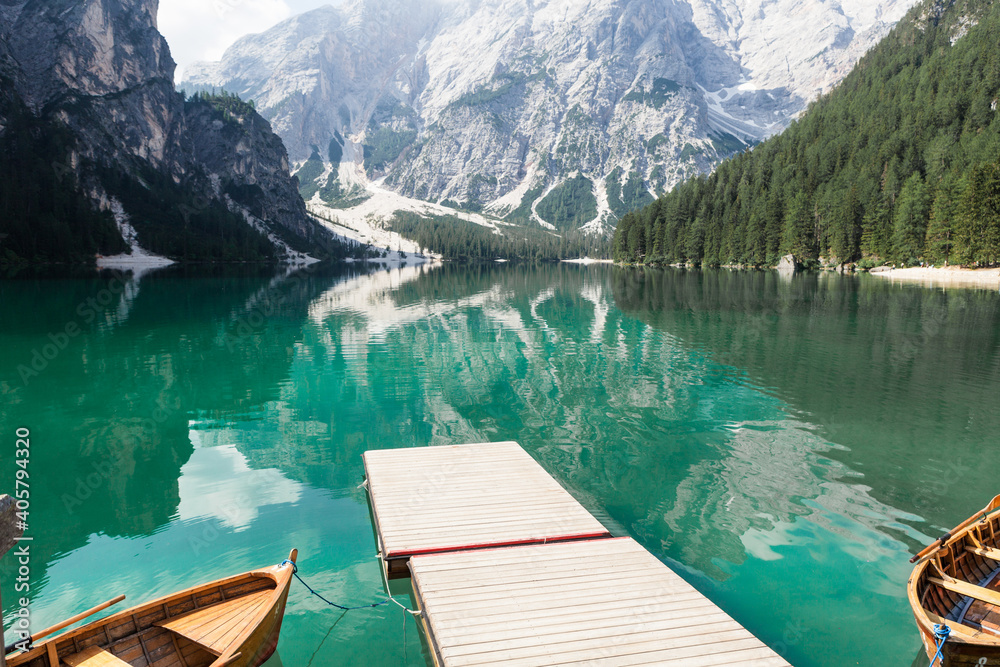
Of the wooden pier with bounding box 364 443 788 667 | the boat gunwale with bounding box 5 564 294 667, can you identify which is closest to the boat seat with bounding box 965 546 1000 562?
the wooden pier with bounding box 364 443 788 667

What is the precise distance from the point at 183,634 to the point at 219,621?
55 centimetres

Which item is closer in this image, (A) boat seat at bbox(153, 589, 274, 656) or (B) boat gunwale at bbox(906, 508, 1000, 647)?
(B) boat gunwale at bbox(906, 508, 1000, 647)

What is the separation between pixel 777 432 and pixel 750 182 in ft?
524

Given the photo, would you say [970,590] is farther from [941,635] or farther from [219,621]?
[219,621]

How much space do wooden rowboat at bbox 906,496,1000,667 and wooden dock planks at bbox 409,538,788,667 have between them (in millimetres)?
2124

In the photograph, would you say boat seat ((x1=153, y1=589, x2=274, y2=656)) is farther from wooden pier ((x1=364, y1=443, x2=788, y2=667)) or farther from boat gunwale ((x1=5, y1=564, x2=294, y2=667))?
wooden pier ((x1=364, y1=443, x2=788, y2=667))

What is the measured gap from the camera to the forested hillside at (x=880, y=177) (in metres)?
95.4

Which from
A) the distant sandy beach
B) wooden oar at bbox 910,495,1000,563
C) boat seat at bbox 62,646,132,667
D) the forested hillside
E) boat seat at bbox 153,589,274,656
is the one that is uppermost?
the forested hillside

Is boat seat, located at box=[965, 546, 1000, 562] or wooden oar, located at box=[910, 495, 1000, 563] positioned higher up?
wooden oar, located at box=[910, 495, 1000, 563]

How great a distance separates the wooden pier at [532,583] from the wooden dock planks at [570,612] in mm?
18

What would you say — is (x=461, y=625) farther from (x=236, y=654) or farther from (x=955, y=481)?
(x=955, y=481)

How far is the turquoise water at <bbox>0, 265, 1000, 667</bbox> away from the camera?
1088 cm

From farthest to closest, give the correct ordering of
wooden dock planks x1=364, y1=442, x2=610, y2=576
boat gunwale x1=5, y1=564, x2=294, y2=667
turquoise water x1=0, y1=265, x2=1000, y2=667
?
wooden dock planks x1=364, y1=442, x2=610, y2=576
turquoise water x1=0, y1=265, x2=1000, y2=667
boat gunwale x1=5, y1=564, x2=294, y2=667

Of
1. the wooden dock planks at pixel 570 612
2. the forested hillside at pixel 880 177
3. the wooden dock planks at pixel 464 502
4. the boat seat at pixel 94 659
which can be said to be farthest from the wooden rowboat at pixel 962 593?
the forested hillside at pixel 880 177
